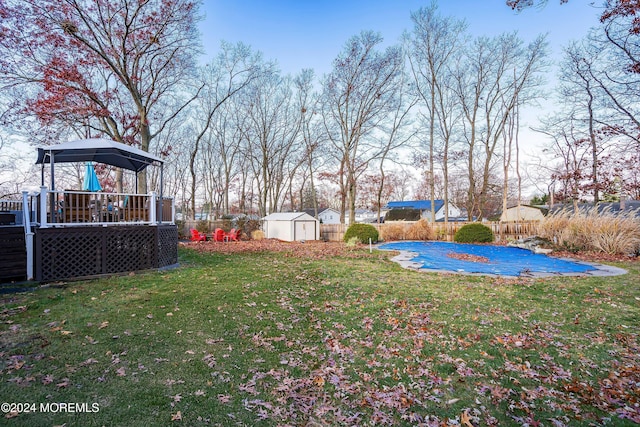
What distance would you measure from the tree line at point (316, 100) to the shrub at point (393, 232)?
4058 mm

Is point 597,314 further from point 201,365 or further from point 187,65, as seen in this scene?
point 187,65

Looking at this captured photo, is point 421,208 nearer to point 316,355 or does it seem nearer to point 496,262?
point 496,262

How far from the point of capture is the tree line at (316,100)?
1166cm

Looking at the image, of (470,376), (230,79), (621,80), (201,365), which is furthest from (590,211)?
(230,79)

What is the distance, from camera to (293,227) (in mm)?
18969

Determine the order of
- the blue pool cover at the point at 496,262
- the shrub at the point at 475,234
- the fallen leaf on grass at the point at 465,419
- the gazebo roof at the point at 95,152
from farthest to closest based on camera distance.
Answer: the shrub at the point at 475,234 < the blue pool cover at the point at 496,262 < the gazebo roof at the point at 95,152 < the fallen leaf on grass at the point at 465,419

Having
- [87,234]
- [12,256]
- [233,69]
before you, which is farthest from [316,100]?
[12,256]

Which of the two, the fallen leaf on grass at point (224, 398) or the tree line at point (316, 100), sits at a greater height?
the tree line at point (316, 100)

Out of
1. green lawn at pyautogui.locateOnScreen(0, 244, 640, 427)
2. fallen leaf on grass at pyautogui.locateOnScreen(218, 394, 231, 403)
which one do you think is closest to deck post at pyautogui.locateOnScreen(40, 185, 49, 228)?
green lawn at pyautogui.locateOnScreen(0, 244, 640, 427)

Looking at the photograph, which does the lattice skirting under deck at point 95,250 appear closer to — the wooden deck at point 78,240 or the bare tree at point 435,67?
the wooden deck at point 78,240

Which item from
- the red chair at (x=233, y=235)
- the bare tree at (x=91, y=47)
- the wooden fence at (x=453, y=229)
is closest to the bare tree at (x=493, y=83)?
the wooden fence at (x=453, y=229)

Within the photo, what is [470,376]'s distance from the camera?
316 cm

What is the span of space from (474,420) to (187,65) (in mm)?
17332

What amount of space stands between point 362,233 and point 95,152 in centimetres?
1234
